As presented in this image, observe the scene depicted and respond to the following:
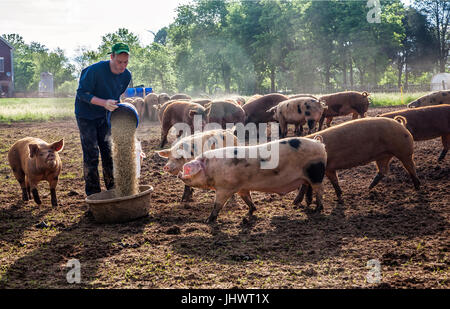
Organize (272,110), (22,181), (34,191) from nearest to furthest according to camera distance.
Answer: (34,191)
(22,181)
(272,110)

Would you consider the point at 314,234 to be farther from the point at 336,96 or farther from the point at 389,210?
the point at 336,96

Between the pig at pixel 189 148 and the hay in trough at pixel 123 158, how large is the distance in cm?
64

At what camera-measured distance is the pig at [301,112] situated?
10922mm

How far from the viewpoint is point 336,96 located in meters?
12.8

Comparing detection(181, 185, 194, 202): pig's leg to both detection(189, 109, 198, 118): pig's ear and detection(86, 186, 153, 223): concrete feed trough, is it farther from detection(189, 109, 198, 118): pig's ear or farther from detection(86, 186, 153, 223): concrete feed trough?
detection(189, 109, 198, 118): pig's ear

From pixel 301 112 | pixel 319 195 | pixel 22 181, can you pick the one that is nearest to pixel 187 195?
pixel 319 195

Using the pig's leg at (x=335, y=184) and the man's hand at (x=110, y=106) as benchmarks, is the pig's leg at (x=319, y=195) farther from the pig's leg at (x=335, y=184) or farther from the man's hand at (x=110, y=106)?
the man's hand at (x=110, y=106)

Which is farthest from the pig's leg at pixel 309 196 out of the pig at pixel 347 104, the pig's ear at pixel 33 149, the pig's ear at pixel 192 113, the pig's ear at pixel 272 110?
the pig at pixel 347 104

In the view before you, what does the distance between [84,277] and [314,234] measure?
2.24 m

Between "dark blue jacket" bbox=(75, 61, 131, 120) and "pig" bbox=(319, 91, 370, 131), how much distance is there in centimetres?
807

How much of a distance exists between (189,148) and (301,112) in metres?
5.55

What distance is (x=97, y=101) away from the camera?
5.21m

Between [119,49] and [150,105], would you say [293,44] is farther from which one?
[119,49]


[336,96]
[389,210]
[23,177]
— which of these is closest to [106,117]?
[23,177]
